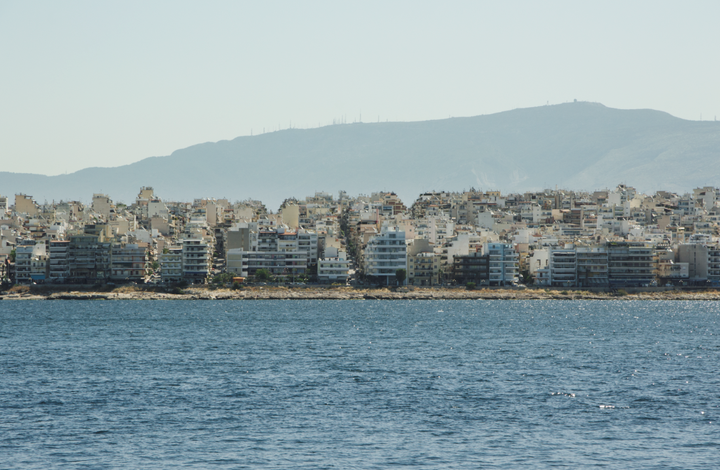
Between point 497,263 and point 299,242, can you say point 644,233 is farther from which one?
point 299,242

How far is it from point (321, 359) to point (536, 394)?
1726cm

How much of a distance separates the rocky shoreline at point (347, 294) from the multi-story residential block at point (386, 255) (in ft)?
12.5

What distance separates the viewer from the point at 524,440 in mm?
34656

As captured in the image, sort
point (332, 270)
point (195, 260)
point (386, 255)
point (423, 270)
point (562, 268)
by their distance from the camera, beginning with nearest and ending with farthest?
point (562, 268) < point (386, 255) < point (195, 260) < point (332, 270) < point (423, 270)

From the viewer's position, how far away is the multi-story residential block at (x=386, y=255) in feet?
385

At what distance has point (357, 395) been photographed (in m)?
44.0

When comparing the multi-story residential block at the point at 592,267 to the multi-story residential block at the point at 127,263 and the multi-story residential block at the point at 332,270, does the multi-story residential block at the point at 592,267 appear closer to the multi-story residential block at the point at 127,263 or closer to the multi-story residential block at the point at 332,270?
the multi-story residential block at the point at 332,270

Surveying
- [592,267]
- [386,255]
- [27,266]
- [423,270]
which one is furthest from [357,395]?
[27,266]

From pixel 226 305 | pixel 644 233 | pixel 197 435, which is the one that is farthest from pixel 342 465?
pixel 644 233

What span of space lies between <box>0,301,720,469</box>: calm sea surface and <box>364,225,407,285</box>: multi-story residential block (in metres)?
33.6

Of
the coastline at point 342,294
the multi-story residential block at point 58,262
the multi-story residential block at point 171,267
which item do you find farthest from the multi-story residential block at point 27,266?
the multi-story residential block at point 171,267

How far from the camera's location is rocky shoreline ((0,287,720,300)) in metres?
112

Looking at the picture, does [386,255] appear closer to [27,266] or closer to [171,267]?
[171,267]

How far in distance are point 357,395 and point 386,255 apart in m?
73.6
